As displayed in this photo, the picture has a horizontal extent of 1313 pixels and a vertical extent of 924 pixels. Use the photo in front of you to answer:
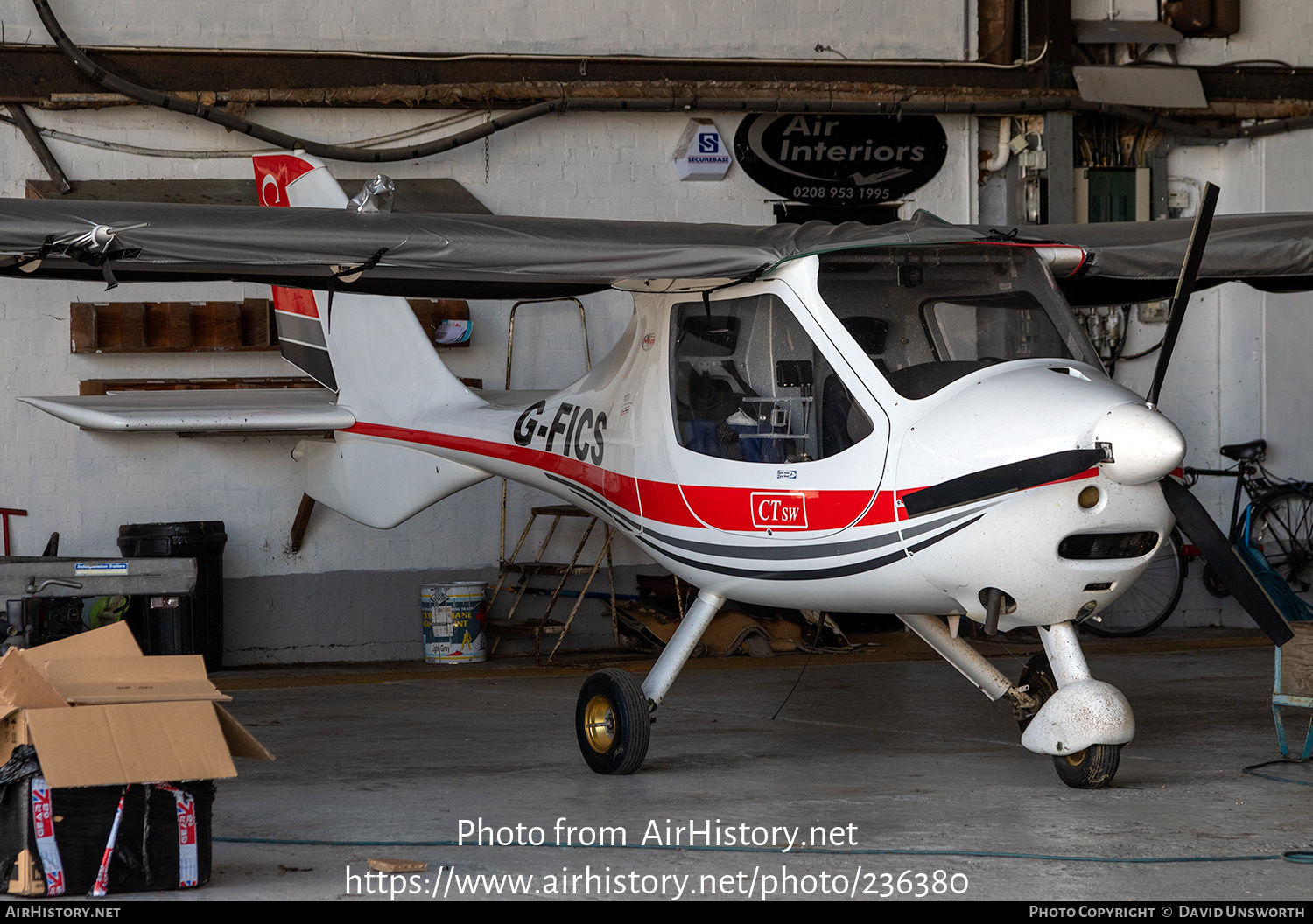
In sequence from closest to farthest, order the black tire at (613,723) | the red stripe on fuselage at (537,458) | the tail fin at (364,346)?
the black tire at (613,723) < the red stripe on fuselage at (537,458) < the tail fin at (364,346)

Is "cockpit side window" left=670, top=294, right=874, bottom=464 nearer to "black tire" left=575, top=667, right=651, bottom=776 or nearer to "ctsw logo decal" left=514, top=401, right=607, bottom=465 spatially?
"ctsw logo decal" left=514, top=401, right=607, bottom=465

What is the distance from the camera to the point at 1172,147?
10.7m

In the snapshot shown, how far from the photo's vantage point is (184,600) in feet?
28.0

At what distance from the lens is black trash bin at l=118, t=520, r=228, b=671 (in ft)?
27.4

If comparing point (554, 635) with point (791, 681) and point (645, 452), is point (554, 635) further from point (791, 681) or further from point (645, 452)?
point (645, 452)

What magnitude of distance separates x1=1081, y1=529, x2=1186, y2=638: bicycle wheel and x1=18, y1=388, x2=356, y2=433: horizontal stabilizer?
616 centimetres

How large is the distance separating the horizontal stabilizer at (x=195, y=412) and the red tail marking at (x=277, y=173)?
1098 mm

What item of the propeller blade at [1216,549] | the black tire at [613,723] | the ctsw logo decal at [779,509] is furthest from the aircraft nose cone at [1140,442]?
the black tire at [613,723]

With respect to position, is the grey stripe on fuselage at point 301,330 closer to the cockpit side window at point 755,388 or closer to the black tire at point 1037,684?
the cockpit side window at point 755,388

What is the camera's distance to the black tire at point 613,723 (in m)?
5.34

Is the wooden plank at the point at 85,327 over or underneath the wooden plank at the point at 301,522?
over

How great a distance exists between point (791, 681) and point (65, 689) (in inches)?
201

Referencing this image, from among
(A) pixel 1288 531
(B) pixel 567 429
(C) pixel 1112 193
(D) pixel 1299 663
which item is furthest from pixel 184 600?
(A) pixel 1288 531
